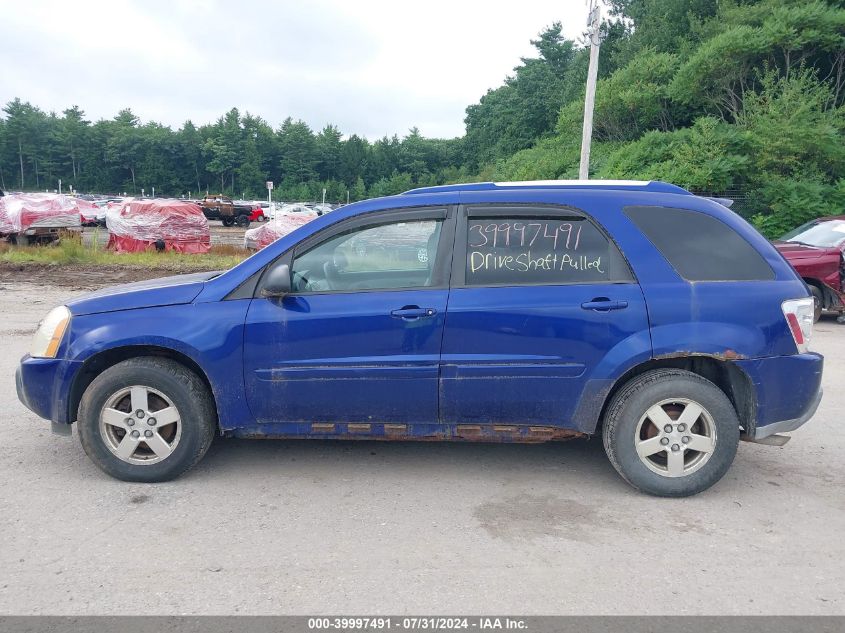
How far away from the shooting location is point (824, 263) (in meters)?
10.1

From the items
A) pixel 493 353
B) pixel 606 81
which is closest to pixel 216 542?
pixel 493 353

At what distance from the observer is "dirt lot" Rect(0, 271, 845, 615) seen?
9.71 ft

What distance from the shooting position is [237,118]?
112750mm

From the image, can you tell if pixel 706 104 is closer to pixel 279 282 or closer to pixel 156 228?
pixel 156 228

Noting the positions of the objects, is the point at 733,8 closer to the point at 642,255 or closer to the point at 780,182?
the point at 780,182

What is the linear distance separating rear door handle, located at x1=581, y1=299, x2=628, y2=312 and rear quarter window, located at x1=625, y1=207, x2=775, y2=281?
0.43 meters

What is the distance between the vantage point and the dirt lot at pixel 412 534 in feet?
9.71

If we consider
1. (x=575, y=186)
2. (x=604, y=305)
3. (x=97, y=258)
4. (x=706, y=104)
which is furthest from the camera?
(x=706, y=104)

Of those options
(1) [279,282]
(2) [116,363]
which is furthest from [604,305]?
(2) [116,363]

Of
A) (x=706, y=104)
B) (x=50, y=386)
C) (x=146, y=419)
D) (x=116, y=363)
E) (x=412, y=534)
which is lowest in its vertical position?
(x=412, y=534)

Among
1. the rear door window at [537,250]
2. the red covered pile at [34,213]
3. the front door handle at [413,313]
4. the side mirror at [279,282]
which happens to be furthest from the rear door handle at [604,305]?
the red covered pile at [34,213]

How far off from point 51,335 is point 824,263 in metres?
10.4

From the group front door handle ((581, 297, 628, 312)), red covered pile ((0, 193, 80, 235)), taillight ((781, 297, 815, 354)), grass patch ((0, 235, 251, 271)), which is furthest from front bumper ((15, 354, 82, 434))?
red covered pile ((0, 193, 80, 235))

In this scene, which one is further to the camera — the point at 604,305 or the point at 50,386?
the point at 50,386
